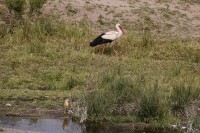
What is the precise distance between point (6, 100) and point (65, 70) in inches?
106

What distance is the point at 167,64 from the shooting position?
14484 millimetres

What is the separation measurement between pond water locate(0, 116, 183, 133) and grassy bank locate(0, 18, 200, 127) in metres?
0.26

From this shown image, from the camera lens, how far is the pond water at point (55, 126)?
9180mm

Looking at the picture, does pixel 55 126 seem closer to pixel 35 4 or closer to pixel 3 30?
pixel 3 30

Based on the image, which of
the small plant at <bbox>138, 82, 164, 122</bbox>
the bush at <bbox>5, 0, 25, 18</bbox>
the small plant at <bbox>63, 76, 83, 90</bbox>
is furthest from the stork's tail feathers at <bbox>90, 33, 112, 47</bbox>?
the small plant at <bbox>138, 82, 164, 122</bbox>

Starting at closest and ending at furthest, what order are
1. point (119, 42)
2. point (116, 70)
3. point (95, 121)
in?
point (95, 121)
point (116, 70)
point (119, 42)

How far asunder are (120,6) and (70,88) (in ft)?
29.8

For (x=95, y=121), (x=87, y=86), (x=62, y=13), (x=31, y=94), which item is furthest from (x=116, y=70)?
(x=62, y=13)

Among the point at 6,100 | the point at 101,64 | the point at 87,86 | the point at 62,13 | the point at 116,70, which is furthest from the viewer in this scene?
the point at 62,13

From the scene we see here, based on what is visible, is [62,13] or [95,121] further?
[62,13]

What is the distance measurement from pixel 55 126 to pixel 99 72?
3.52 m

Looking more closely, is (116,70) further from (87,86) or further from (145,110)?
(145,110)

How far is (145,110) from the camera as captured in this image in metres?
9.70

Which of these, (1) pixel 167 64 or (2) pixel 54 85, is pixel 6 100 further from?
(1) pixel 167 64
